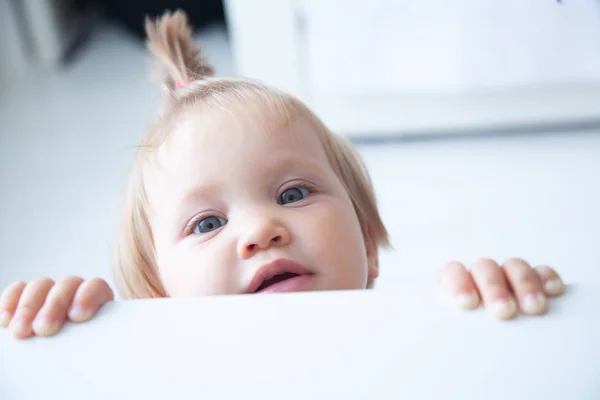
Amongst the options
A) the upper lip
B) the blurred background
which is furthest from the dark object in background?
the upper lip

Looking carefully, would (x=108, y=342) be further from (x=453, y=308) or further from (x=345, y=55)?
(x=345, y=55)

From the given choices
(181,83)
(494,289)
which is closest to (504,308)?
(494,289)

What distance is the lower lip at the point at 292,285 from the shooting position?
1.77 ft

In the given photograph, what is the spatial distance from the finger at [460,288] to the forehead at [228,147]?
216 mm

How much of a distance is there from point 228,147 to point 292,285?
130mm

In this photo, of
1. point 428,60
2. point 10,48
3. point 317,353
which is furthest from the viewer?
point 10,48

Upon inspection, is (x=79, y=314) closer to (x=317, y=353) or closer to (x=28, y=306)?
(x=28, y=306)

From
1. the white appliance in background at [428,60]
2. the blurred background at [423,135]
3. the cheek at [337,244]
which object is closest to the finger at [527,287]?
the cheek at [337,244]

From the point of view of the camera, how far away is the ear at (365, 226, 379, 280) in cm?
73

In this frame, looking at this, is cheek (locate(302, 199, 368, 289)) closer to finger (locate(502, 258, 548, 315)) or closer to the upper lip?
the upper lip

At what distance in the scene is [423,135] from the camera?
1.32m

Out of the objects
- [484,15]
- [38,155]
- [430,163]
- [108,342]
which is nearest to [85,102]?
[38,155]

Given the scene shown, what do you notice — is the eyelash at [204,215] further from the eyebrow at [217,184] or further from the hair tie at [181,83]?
the hair tie at [181,83]

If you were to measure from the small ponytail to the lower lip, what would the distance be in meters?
0.28
